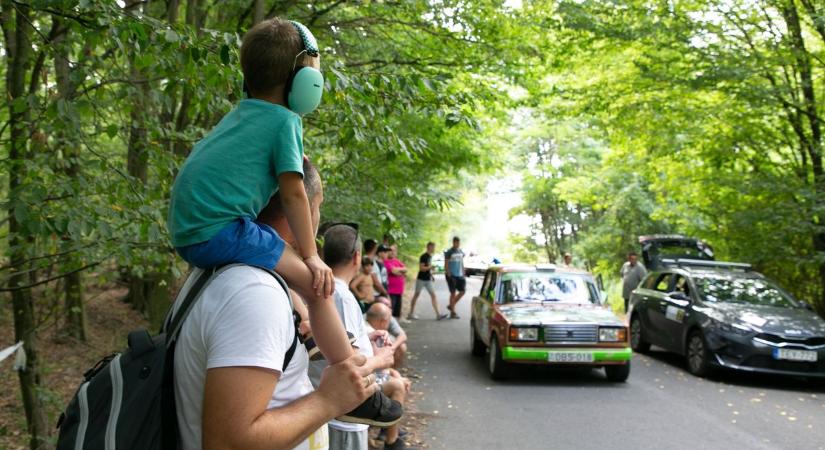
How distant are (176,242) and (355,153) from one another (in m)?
5.85

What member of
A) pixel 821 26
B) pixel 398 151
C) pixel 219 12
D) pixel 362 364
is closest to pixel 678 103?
pixel 821 26

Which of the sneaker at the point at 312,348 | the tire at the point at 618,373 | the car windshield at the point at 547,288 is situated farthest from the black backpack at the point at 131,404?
the car windshield at the point at 547,288

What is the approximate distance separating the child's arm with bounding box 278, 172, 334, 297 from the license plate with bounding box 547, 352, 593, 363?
29.1 ft

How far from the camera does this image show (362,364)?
2.01 meters

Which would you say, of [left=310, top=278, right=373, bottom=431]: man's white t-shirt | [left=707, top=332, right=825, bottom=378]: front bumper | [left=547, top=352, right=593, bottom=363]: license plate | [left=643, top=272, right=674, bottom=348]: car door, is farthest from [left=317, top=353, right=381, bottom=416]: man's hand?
[left=643, top=272, right=674, bottom=348]: car door

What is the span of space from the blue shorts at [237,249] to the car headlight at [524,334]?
8.90 metres

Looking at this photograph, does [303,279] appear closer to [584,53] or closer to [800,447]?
[800,447]

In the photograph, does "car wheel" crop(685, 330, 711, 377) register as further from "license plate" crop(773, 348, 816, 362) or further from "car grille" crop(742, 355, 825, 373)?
"license plate" crop(773, 348, 816, 362)

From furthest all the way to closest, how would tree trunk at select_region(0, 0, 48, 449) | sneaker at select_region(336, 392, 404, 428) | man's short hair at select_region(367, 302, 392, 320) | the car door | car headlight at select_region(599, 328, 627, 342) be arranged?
the car door, car headlight at select_region(599, 328, 627, 342), man's short hair at select_region(367, 302, 392, 320), tree trunk at select_region(0, 0, 48, 449), sneaker at select_region(336, 392, 404, 428)

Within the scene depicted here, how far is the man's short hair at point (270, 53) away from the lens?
6.38ft

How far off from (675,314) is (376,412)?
11814mm

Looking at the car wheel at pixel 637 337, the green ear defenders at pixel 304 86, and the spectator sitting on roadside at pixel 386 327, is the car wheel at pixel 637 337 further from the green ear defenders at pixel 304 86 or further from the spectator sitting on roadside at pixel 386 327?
the green ear defenders at pixel 304 86

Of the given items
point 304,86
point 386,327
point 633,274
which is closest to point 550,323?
point 386,327

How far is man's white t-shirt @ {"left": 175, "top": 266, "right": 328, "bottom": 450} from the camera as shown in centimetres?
166
